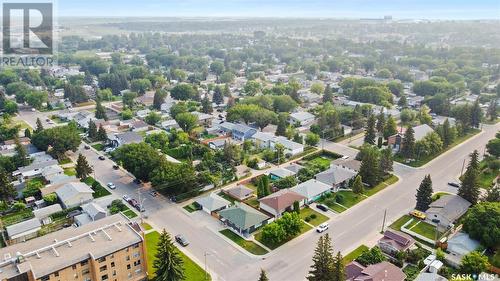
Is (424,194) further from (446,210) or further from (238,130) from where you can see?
(238,130)

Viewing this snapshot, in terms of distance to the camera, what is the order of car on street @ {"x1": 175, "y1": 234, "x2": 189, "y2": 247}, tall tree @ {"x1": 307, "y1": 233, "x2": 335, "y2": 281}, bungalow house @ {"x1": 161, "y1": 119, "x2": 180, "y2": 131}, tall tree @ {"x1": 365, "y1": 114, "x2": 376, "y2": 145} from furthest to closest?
bungalow house @ {"x1": 161, "y1": 119, "x2": 180, "y2": 131} → tall tree @ {"x1": 365, "y1": 114, "x2": 376, "y2": 145} → car on street @ {"x1": 175, "y1": 234, "x2": 189, "y2": 247} → tall tree @ {"x1": 307, "y1": 233, "x2": 335, "y2": 281}

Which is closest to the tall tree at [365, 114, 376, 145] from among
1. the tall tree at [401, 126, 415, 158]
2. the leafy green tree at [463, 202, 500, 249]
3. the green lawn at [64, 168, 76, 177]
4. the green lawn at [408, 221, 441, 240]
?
the tall tree at [401, 126, 415, 158]

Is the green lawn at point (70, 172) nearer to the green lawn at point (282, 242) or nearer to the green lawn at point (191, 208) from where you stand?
the green lawn at point (191, 208)

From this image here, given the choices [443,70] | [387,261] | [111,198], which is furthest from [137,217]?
[443,70]

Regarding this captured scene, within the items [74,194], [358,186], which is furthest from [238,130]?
[74,194]

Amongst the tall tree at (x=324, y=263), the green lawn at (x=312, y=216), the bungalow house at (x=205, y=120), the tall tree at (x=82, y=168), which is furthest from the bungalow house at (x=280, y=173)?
the bungalow house at (x=205, y=120)

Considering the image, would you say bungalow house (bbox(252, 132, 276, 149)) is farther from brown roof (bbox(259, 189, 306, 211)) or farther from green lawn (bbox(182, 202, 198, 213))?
green lawn (bbox(182, 202, 198, 213))

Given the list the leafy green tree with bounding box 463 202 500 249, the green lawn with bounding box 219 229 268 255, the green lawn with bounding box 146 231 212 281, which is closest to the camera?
the green lawn with bounding box 146 231 212 281
